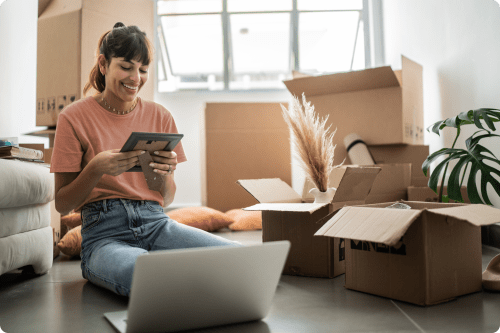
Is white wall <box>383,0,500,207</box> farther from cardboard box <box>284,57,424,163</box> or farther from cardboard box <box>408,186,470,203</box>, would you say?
cardboard box <box>408,186,470,203</box>

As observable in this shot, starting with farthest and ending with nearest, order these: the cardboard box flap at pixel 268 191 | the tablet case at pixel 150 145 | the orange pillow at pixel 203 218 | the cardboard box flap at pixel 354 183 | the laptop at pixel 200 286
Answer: the orange pillow at pixel 203 218 < the cardboard box flap at pixel 268 191 < the cardboard box flap at pixel 354 183 < the tablet case at pixel 150 145 < the laptop at pixel 200 286

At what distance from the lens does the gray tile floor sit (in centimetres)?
89

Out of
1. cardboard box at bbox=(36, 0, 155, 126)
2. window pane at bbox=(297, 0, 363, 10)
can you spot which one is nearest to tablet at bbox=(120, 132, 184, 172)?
cardboard box at bbox=(36, 0, 155, 126)

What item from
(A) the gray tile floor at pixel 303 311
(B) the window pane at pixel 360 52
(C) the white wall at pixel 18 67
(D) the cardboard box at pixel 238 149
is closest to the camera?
(A) the gray tile floor at pixel 303 311

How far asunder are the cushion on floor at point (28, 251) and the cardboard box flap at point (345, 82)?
5.01 ft

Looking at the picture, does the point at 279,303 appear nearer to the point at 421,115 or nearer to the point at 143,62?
the point at 143,62

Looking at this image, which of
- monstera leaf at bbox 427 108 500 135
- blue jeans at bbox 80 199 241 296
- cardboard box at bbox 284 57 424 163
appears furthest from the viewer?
cardboard box at bbox 284 57 424 163

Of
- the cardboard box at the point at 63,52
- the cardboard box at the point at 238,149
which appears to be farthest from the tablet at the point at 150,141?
the cardboard box at the point at 238,149

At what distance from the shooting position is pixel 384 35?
3.65 metres

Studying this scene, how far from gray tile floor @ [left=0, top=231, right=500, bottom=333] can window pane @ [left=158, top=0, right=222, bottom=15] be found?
2.93m

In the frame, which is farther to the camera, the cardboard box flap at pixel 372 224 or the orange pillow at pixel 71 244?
the orange pillow at pixel 71 244

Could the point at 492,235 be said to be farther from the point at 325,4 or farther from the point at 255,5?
the point at 255,5

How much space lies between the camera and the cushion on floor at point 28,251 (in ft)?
4.04

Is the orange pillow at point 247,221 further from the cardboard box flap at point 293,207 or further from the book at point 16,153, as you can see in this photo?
the book at point 16,153
